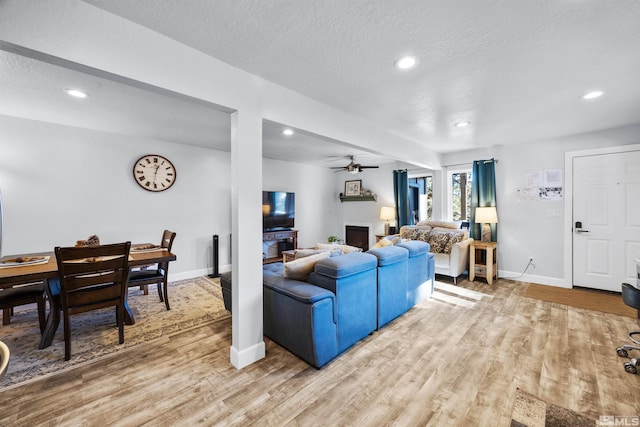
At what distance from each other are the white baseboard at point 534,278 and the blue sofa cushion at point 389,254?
2.90 metres

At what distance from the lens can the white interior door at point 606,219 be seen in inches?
145

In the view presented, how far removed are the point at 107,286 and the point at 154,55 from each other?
80.3 inches

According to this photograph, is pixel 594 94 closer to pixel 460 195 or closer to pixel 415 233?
pixel 415 233

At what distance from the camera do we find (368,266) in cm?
252

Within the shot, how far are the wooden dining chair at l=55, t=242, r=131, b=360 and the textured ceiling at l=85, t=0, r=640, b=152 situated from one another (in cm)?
187

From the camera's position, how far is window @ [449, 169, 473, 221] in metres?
5.55

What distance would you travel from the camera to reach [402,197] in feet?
19.8

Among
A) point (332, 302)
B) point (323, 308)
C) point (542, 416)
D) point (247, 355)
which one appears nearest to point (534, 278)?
point (542, 416)

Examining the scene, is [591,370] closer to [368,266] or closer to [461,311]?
[461,311]

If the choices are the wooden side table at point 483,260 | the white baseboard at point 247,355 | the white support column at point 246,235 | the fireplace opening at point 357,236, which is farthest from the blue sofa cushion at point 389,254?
the fireplace opening at point 357,236

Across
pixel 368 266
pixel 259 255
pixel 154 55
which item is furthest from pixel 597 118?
pixel 154 55

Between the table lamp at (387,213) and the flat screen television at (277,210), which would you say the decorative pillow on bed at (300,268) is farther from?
the table lamp at (387,213)

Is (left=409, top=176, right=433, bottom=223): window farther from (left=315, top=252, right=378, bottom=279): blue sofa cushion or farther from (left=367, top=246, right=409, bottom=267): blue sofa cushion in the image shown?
(left=315, top=252, right=378, bottom=279): blue sofa cushion

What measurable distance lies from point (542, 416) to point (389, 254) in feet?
5.15
